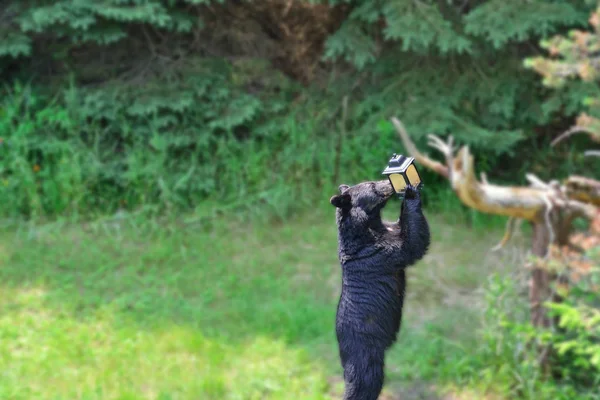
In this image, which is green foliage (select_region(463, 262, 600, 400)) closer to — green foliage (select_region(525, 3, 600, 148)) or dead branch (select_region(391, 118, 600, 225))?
dead branch (select_region(391, 118, 600, 225))

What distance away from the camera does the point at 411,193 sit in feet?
3.42

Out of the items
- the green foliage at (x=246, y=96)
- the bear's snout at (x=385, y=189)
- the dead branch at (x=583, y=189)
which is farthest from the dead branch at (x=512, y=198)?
the bear's snout at (x=385, y=189)

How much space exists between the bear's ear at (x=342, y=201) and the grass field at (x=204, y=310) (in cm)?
402

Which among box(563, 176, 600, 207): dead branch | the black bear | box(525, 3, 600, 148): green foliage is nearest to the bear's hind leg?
the black bear

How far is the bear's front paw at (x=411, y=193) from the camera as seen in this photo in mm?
1022

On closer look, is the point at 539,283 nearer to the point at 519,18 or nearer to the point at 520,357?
the point at 520,357

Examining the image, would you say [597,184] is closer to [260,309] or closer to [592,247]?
[592,247]

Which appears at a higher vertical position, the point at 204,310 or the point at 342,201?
the point at 342,201

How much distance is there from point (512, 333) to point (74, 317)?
3.69 meters

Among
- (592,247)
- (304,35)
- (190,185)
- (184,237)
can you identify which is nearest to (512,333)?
(592,247)

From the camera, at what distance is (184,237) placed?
6996 mm

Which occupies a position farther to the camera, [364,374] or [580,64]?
[580,64]

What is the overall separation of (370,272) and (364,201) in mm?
119

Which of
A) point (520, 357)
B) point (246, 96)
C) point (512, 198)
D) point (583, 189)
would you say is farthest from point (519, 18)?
point (520, 357)
